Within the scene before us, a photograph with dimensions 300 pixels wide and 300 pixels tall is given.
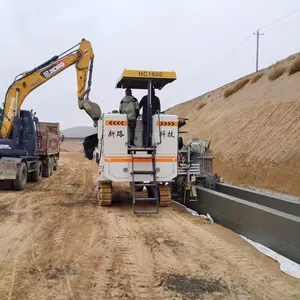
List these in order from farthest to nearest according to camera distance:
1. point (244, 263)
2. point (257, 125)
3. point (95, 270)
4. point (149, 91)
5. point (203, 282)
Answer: point (257, 125), point (149, 91), point (244, 263), point (95, 270), point (203, 282)

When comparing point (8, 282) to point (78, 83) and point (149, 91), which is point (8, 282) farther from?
point (78, 83)

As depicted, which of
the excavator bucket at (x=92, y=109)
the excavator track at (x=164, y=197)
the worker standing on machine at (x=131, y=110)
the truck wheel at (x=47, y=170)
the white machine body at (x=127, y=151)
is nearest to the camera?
the white machine body at (x=127, y=151)

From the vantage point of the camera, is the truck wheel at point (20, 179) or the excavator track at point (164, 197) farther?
the truck wheel at point (20, 179)

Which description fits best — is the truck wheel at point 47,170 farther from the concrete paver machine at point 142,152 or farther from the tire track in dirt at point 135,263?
the tire track in dirt at point 135,263

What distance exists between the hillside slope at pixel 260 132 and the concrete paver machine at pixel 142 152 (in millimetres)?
5973

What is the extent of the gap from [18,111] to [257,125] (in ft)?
46.5

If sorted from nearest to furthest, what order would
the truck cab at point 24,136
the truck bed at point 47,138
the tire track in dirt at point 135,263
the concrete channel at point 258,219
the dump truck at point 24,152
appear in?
the tire track in dirt at point 135,263 < the concrete channel at point 258,219 < the dump truck at point 24,152 < the truck cab at point 24,136 < the truck bed at point 47,138

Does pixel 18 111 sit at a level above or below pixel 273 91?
below

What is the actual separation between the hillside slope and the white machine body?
19.7 feet

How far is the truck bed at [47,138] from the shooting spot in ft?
59.5

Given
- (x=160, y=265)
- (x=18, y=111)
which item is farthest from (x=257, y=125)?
(x=160, y=265)

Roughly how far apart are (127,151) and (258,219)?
161 inches

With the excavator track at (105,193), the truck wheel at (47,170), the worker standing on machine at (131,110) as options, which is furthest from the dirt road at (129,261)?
the truck wheel at (47,170)

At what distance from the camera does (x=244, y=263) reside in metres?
5.54
